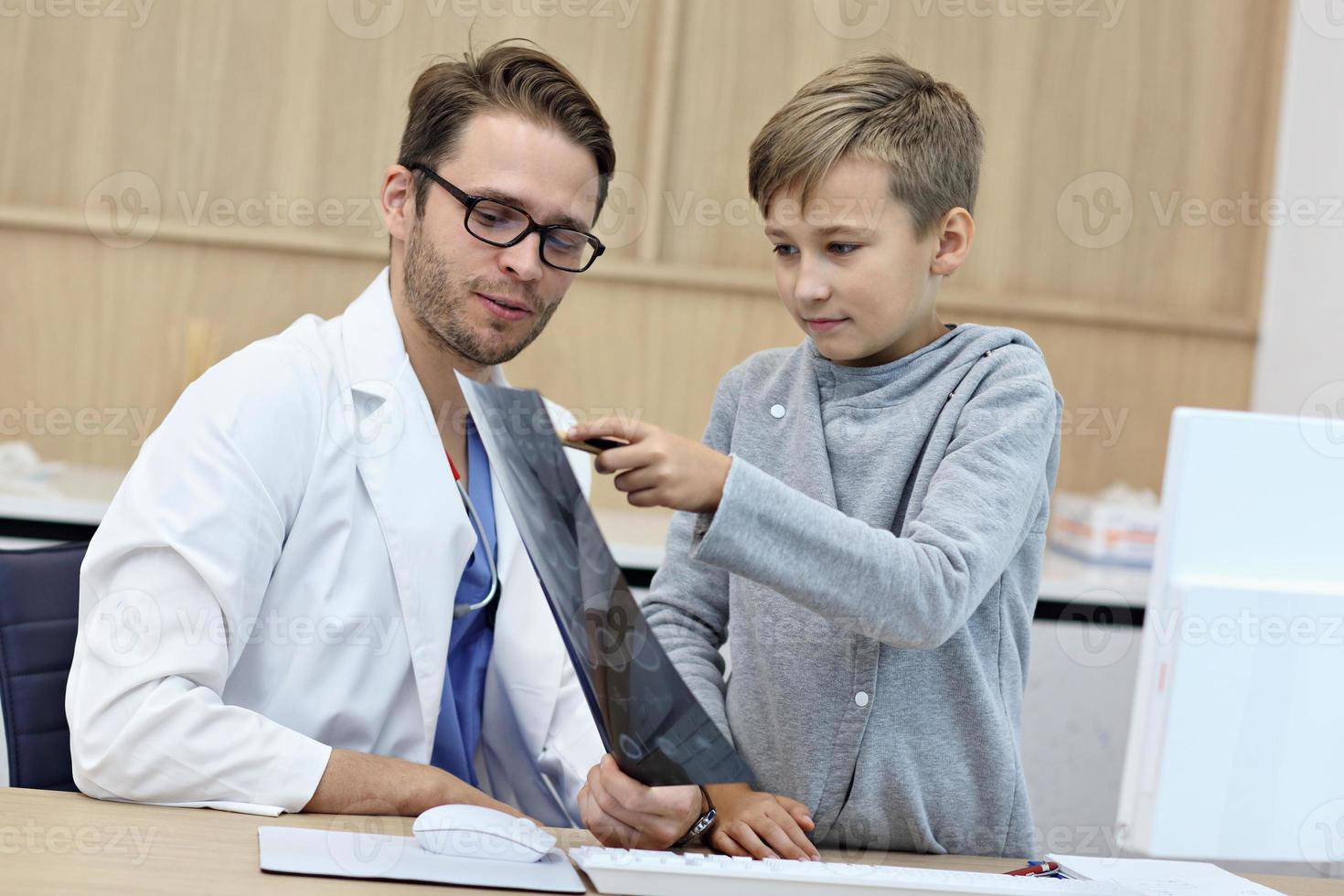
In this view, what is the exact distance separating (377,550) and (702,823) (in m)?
0.42

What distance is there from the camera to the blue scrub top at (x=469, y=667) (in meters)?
1.23

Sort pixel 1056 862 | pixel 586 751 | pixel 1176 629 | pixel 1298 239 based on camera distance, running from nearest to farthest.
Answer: pixel 1176 629
pixel 1056 862
pixel 586 751
pixel 1298 239

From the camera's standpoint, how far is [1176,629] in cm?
70

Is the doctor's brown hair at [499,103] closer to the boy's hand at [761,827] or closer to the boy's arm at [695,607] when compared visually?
the boy's arm at [695,607]

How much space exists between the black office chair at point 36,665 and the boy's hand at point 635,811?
0.51 meters

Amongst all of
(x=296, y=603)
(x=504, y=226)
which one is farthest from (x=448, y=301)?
(x=296, y=603)

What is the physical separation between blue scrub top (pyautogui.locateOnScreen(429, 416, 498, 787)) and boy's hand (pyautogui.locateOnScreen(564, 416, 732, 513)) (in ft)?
1.75

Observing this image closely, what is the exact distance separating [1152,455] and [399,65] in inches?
70.2

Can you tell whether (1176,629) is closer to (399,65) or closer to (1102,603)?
(1102,603)

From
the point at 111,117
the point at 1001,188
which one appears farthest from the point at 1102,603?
the point at 111,117

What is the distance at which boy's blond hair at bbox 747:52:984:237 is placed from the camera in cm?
103

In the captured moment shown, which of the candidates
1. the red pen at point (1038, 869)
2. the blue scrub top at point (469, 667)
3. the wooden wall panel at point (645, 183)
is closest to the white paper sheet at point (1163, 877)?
the red pen at point (1038, 869)

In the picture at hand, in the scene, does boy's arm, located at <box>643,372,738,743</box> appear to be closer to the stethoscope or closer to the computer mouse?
the stethoscope

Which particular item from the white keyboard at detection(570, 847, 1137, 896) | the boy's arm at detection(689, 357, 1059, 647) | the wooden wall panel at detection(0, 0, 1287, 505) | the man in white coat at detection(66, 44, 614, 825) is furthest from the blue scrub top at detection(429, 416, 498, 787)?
the wooden wall panel at detection(0, 0, 1287, 505)
